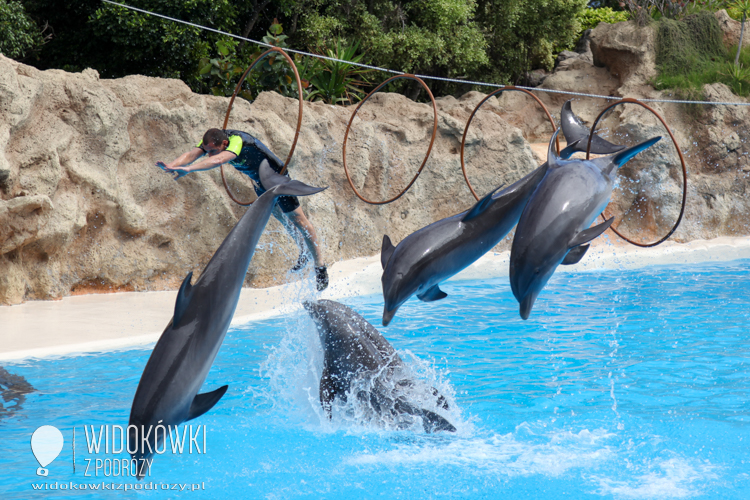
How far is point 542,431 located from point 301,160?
5.85 meters

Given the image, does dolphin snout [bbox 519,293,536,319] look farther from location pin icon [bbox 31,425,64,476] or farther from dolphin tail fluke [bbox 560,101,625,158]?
location pin icon [bbox 31,425,64,476]

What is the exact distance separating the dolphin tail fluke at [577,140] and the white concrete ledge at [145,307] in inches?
90.5

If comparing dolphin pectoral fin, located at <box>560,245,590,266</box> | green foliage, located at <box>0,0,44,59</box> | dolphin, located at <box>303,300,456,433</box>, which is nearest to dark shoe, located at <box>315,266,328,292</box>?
dolphin, located at <box>303,300,456,433</box>

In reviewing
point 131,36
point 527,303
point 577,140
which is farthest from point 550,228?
point 131,36

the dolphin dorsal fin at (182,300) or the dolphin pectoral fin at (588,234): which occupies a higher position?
the dolphin pectoral fin at (588,234)

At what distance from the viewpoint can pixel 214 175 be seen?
911 centimetres

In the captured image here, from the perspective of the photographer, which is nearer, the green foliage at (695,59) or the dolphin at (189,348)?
the dolphin at (189,348)

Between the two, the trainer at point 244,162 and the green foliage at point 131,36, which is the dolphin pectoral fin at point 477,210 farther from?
the green foliage at point 131,36

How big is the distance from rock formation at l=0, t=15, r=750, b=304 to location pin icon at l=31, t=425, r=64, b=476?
342 centimetres

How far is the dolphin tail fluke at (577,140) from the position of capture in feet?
13.7

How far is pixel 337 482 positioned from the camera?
14.0 ft

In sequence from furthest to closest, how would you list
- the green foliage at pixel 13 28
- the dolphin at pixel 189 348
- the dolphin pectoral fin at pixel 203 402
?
1. the green foliage at pixel 13 28
2. the dolphin pectoral fin at pixel 203 402
3. the dolphin at pixel 189 348

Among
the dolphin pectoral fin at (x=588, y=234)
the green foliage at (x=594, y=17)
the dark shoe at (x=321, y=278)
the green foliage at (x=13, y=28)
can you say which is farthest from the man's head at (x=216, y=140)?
the green foliage at (x=594, y=17)

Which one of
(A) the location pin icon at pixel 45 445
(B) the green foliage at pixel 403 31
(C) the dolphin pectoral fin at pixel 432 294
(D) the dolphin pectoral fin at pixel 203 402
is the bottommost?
(A) the location pin icon at pixel 45 445
